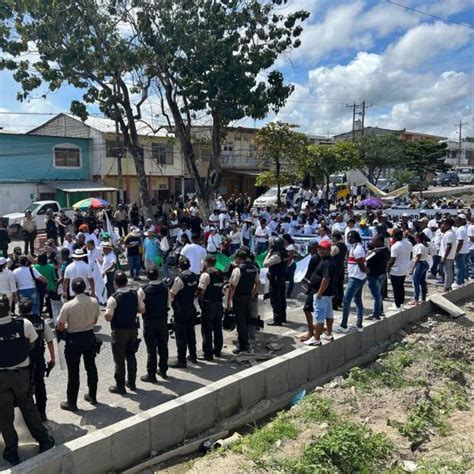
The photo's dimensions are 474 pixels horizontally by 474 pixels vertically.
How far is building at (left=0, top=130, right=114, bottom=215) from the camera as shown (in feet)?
95.4

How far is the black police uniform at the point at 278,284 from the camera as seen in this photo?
31.5ft

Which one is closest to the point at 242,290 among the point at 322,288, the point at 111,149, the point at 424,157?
the point at 322,288

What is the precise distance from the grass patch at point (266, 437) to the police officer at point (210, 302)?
6.19ft

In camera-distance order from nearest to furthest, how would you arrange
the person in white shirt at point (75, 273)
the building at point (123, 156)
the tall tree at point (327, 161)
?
the person in white shirt at point (75, 273) < the tall tree at point (327, 161) < the building at point (123, 156)

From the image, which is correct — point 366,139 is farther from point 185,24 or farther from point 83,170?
point 185,24

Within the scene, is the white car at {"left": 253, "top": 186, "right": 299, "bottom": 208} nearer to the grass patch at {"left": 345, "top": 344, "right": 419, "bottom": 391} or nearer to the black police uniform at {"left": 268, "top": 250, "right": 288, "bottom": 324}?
the black police uniform at {"left": 268, "top": 250, "right": 288, "bottom": 324}

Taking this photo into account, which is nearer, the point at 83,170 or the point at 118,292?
the point at 118,292

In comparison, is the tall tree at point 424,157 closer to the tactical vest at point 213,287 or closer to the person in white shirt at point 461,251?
the person in white shirt at point 461,251

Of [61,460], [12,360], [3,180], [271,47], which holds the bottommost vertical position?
[61,460]

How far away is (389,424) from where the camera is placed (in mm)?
6770

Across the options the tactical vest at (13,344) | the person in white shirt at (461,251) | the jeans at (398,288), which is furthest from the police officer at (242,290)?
the person in white shirt at (461,251)

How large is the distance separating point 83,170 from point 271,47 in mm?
18979

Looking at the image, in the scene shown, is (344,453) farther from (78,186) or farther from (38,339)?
(78,186)

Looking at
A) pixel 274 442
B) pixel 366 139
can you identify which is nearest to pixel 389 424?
pixel 274 442
